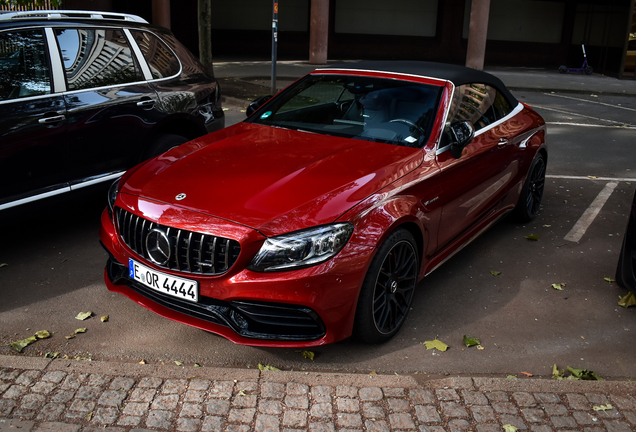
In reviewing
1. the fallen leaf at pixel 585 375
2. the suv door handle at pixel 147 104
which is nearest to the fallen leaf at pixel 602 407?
the fallen leaf at pixel 585 375

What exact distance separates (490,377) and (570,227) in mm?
3167

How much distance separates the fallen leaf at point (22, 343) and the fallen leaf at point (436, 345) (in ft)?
8.14

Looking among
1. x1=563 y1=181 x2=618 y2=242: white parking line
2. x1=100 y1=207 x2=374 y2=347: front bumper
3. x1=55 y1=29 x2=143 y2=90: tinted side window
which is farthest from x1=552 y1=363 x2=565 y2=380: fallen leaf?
x1=55 y1=29 x2=143 y2=90: tinted side window

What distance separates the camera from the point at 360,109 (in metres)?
4.80

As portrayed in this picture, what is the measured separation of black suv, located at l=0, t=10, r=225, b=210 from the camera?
186 inches

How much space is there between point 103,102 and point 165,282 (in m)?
2.43

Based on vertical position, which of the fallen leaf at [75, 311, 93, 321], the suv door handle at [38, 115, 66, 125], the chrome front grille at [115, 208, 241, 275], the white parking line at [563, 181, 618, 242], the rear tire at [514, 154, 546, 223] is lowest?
the fallen leaf at [75, 311, 93, 321]

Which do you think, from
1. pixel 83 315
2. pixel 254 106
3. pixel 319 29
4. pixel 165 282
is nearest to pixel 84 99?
pixel 254 106

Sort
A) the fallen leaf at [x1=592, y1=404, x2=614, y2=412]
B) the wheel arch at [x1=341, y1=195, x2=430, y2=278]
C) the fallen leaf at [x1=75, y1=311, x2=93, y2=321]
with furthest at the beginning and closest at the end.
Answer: the fallen leaf at [x1=75, y1=311, x2=93, y2=321] → the wheel arch at [x1=341, y1=195, x2=430, y2=278] → the fallen leaf at [x1=592, y1=404, x2=614, y2=412]

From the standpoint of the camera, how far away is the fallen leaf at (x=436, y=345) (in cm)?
394

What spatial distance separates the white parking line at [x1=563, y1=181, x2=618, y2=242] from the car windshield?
7.65 feet

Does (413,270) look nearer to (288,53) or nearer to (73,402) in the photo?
(73,402)

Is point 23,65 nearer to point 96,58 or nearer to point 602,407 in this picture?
point 96,58

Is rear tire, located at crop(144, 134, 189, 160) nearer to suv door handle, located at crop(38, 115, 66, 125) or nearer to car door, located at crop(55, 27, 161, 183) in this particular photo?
car door, located at crop(55, 27, 161, 183)
